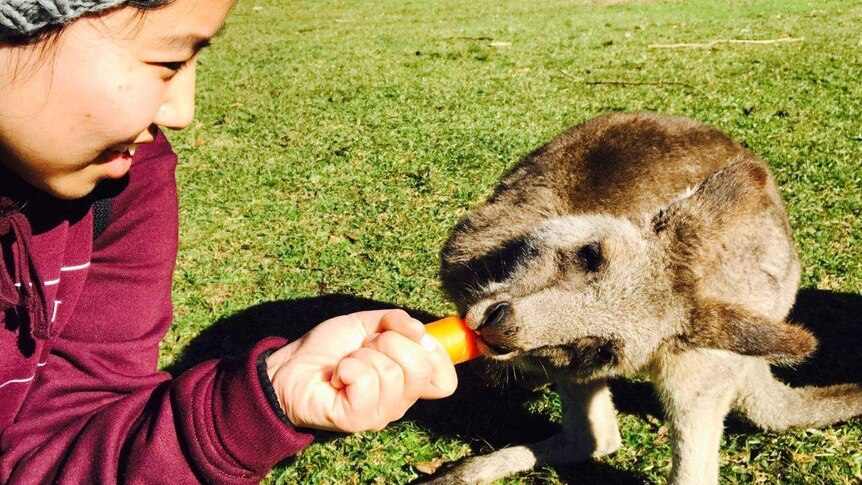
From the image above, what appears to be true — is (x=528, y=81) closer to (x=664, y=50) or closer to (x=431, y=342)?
(x=664, y=50)

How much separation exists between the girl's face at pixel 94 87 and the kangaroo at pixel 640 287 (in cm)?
99

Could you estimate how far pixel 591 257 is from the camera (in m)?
2.15

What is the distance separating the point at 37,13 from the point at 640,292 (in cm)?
166

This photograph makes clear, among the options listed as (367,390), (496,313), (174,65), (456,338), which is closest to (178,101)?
(174,65)

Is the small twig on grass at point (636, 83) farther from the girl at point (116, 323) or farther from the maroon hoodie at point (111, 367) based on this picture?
the girl at point (116, 323)

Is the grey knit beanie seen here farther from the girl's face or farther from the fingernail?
the fingernail

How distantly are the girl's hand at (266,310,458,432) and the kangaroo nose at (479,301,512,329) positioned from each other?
392mm

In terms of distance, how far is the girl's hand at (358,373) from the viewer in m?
1.29

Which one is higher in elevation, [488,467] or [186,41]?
[186,41]

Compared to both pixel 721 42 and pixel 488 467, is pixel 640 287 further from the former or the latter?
pixel 721 42

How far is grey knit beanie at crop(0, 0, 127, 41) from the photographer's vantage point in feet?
3.26

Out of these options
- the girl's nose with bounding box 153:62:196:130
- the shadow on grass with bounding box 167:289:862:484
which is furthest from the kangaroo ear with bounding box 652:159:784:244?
the girl's nose with bounding box 153:62:196:130

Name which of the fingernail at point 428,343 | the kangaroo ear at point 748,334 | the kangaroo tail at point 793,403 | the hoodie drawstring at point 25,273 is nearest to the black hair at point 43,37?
the hoodie drawstring at point 25,273

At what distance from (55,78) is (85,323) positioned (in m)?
0.80
